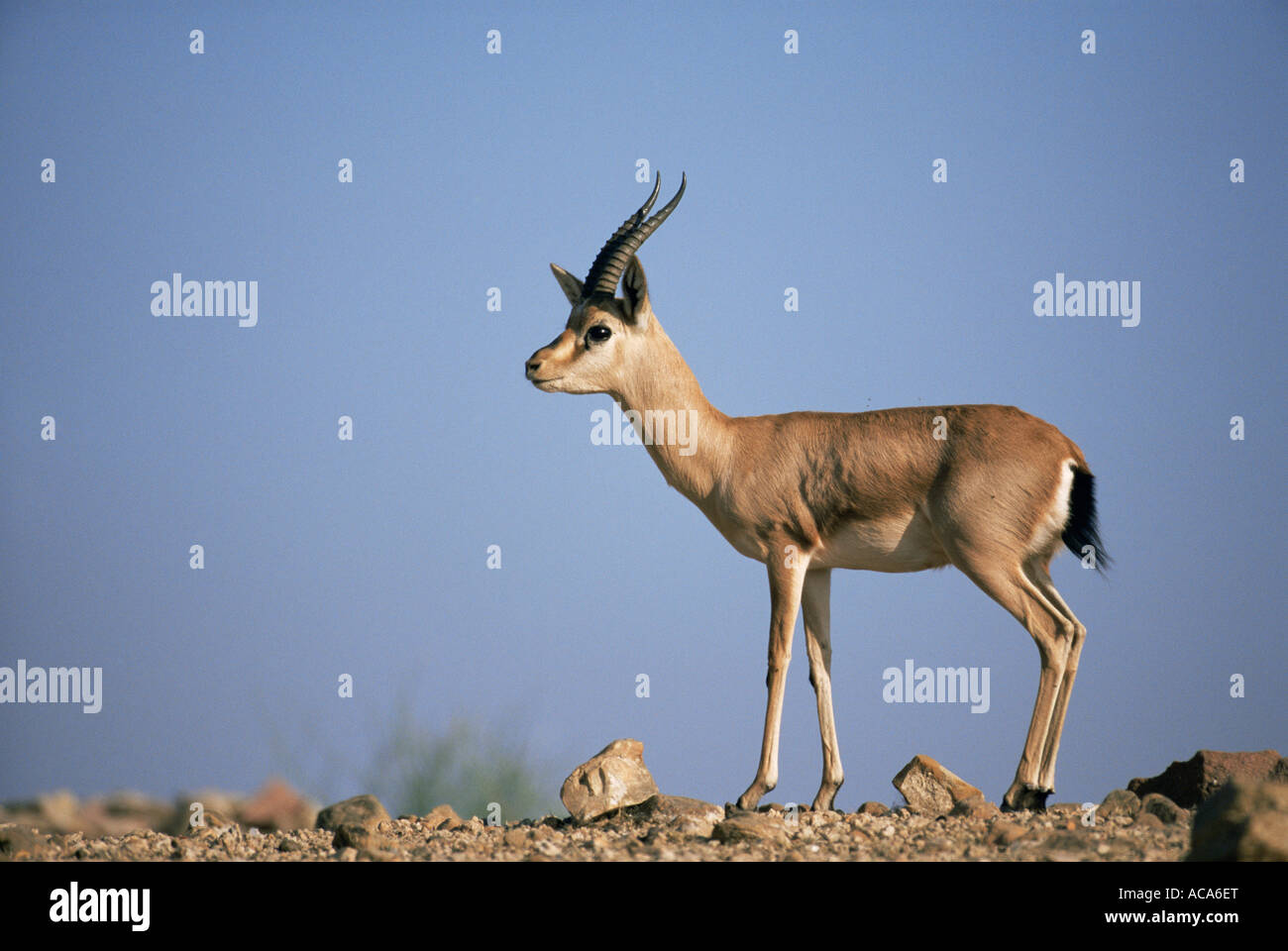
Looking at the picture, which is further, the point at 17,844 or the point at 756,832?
the point at 17,844

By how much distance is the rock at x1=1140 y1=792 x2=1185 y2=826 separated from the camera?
11.2 m

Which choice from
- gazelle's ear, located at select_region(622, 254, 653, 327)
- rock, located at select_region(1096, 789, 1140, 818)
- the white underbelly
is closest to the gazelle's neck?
gazelle's ear, located at select_region(622, 254, 653, 327)

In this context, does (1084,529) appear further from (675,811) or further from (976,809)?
(675,811)

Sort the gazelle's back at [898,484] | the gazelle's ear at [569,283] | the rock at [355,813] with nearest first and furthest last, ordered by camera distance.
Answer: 1. the rock at [355,813]
2. the gazelle's back at [898,484]
3. the gazelle's ear at [569,283]

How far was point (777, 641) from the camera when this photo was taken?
12891 millimetres

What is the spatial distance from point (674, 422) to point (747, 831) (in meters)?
5.60

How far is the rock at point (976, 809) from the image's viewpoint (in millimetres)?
11664

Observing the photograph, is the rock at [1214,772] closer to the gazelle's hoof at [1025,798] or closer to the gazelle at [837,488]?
the gazelle's hoof at [1025,798]

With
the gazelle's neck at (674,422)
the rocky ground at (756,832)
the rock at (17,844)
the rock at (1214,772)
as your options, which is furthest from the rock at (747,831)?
the rock at (17,844)

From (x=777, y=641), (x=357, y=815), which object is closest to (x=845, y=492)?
(x=777, y=641)

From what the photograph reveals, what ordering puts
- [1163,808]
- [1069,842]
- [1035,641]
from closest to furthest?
[1069,842]
[1163,808]
[1035,641]

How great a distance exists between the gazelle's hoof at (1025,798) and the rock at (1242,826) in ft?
13.7
